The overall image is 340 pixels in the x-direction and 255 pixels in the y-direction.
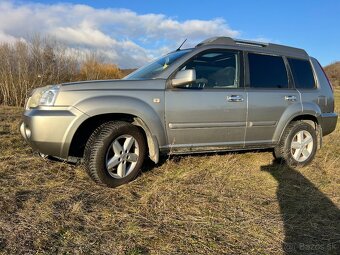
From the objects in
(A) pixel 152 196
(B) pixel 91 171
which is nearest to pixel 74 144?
(B) pixel 91 171

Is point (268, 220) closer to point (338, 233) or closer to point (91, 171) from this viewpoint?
point (338, 233)

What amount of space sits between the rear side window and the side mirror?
83.3 inches

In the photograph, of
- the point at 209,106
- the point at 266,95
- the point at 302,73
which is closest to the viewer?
the point at 209,106

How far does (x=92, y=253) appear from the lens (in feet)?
9.21

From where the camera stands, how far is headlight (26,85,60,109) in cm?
421

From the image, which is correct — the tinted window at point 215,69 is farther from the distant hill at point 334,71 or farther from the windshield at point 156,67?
the distant hill at point 334,71

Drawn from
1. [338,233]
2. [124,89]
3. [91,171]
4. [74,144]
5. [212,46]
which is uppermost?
[212,46]

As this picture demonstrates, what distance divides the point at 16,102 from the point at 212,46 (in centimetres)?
1155

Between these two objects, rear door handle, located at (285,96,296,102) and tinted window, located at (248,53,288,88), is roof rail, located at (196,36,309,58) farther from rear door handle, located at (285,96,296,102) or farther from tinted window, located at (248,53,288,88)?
rear door handle, located at (285,96,296,102)

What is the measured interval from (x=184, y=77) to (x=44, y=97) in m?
1.63

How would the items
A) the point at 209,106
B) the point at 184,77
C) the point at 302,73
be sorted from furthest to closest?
the point at 302,73, the point at 209,106, the point at 184,77

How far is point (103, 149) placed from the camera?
4.25 meters

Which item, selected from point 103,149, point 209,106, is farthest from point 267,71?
point 103,149

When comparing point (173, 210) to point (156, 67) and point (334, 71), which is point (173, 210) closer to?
point (156, 67)
